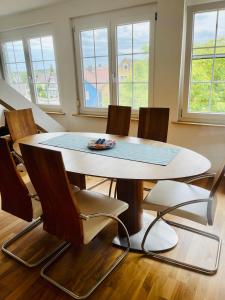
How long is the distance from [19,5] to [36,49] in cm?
69

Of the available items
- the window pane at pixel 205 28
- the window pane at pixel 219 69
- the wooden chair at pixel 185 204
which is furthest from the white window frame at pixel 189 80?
the wooden chair at pixel 185 204

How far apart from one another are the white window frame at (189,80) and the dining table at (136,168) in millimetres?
1059

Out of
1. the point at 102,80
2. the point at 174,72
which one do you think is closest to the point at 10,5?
the point at 102,80

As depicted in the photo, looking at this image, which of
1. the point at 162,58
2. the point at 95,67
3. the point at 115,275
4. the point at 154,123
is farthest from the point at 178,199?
the point at 95,67

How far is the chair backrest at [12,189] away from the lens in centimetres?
142

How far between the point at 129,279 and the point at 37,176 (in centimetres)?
93

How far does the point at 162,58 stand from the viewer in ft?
9.16

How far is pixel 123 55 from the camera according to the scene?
3129mm

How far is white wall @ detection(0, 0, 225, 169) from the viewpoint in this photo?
2.66m

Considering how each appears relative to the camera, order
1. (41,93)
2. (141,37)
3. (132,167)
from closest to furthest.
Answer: (132,167) < (141,37) < (41,93)

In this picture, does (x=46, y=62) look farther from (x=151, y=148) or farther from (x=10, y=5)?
(x=151, y=148)

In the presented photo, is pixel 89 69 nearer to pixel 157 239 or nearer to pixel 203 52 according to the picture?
pixel 203 52

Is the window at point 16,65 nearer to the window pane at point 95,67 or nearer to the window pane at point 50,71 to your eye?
the window pane at point 50,71

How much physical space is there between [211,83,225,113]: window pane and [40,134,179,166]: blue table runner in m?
1.22
